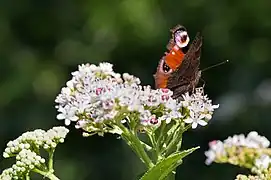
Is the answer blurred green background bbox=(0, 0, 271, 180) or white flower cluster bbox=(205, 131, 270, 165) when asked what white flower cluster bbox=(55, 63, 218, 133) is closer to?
white flower cluster bbox=(205, 131, 270, 165)

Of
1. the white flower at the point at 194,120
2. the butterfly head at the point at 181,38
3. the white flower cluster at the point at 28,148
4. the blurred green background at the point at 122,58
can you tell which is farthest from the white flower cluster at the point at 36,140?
the blurred green background at the point at 122,58

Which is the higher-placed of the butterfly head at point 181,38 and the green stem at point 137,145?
the butterfly head at point 181,38

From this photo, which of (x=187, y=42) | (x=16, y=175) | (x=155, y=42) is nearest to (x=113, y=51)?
(x=155, y=42)

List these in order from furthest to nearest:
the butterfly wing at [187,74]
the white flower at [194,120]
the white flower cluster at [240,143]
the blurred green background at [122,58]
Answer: the blurred green background at [122,58], the butterfly wing at [187,74], the white flower at [194,120], the white flower cluster at [240,143]

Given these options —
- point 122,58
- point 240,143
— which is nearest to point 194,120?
point 240,143

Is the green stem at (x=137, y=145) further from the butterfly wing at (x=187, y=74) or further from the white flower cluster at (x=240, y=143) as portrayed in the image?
the butterfly wing at (x=187, y=74)

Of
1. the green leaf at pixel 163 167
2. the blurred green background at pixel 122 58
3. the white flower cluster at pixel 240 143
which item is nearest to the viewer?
the green leaf at pixel 163 167

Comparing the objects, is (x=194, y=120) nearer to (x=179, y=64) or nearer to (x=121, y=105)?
(x=121, y=105)
